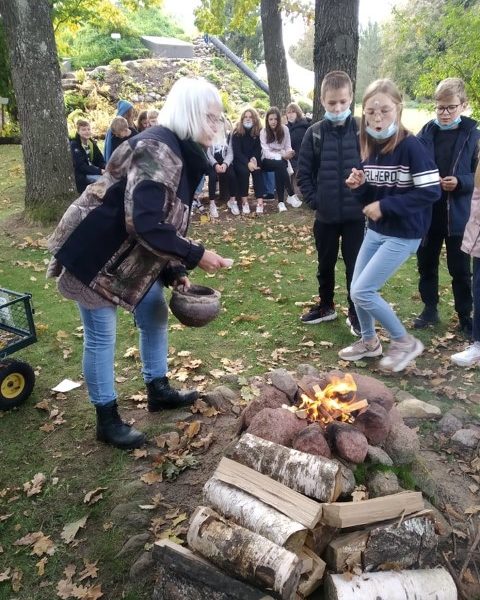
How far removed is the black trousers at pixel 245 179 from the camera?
9.99 metres

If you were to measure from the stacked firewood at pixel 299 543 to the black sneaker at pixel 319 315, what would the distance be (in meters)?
3.18

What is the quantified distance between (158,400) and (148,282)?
1.21m

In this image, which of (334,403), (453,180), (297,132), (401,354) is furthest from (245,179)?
(334,403)

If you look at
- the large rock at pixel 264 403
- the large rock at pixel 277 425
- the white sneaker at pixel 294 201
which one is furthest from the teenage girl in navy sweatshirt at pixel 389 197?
the white sneaker at pixel 294 201

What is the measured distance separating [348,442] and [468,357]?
2392mm

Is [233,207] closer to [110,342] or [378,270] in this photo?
[378,270]

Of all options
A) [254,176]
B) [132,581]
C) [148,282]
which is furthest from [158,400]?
[254,176]

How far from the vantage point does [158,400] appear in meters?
4.08

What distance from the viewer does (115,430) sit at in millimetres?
3693

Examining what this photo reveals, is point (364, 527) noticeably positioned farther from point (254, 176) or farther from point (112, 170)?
point (254, 176)

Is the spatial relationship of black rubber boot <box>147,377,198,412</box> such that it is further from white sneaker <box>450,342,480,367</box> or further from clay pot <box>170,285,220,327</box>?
white sneaker <box>450,342,480,367</box>

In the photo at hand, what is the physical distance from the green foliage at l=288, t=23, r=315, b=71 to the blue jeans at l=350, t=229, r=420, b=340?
5230 centimetres

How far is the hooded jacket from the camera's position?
4.88 m

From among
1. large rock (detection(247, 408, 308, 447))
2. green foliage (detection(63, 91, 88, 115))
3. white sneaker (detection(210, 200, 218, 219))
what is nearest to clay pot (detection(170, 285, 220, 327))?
large rock (detection(247, 408, 308, 447))
